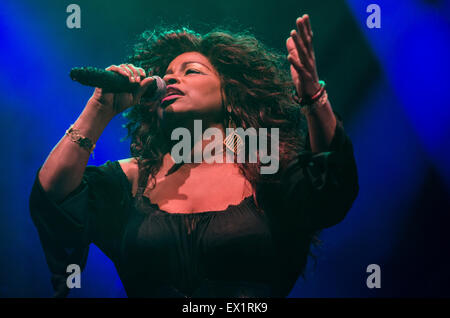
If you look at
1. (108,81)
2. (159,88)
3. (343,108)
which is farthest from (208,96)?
(343,108)

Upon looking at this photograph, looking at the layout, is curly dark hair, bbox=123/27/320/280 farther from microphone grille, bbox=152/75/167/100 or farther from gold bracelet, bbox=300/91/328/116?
gold bracelet, bbox=300/91/328/116

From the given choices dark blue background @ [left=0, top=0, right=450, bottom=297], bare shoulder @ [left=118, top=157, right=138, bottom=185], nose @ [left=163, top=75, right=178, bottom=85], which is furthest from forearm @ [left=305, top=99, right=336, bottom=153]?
dark blue background @ [left=0, top=0, right=450, bottom=297]

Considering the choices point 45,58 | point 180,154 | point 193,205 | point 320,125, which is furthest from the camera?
point 45,58

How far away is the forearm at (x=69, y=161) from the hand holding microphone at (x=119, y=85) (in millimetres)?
42

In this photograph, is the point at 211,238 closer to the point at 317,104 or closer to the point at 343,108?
the point at 317,104

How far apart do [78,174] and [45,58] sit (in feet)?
4.02

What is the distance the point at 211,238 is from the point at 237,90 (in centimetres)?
70

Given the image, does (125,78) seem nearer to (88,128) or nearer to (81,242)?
(88,128)

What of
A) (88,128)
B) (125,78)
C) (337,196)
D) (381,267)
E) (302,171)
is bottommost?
(381,267)

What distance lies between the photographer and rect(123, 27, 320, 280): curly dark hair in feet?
5.68

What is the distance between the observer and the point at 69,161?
134 cm

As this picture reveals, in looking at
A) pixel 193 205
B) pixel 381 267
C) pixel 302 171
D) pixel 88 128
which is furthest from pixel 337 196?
pixel 381 267

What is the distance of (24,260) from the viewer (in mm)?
2312

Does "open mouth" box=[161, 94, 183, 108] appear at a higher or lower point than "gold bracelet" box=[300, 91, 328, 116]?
higher
